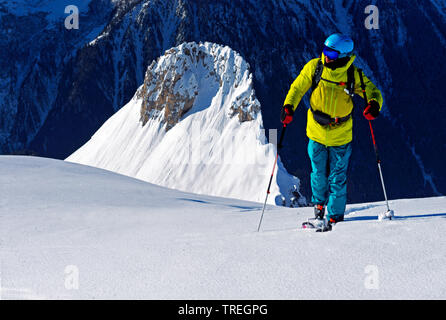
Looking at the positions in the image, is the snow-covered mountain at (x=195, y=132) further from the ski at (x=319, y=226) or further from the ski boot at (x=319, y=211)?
the ski at (x=319, y=226)

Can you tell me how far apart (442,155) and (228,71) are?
106497mm

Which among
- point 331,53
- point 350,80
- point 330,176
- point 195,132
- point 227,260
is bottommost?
point 195,132

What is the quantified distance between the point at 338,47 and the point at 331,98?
604mm

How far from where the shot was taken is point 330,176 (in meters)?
6.04

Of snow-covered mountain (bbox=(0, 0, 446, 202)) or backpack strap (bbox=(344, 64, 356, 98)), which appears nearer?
backpack strap (bbox=(344, 64, 356, 98))

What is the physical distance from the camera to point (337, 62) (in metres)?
5.70

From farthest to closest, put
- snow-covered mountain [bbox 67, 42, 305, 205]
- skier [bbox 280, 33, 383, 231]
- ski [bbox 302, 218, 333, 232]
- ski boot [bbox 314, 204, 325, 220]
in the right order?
snow-covered mountain [bbox 67, 42, 305, 205] < ski boot [bbox 314, 204, 325, 220] < skier [bbox 280, 33, 383, 231] < ski [bbox 302, 218, 333, 232]

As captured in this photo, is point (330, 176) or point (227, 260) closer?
point (227, 260)

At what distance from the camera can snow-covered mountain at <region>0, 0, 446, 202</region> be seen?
15188 centimetres

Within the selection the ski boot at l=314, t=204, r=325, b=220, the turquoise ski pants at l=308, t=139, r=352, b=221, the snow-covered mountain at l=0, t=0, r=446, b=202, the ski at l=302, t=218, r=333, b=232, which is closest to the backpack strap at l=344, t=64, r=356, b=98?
the turquoise ski pants at l=308, t=139, r=352, b=221

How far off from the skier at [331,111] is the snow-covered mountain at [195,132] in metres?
48.3

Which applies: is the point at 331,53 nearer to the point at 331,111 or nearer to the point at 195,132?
the point at 331,111

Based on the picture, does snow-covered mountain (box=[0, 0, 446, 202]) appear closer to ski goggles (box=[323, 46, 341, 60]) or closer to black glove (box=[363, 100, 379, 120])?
black glove (box=[363, 100, 379, 120])

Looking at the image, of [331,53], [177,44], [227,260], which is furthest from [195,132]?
[177,44]
